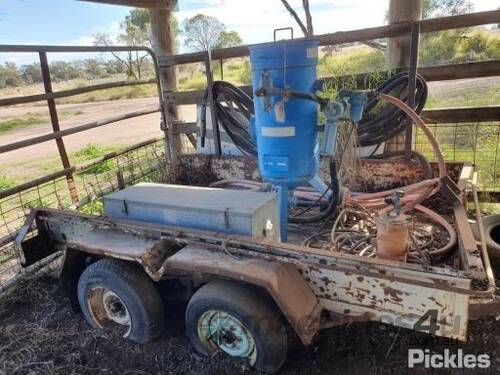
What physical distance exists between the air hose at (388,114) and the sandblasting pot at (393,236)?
134 centimetres

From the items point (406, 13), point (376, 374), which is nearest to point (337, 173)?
point (376, 374)

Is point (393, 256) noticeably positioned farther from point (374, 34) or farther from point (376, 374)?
point (374, 34)

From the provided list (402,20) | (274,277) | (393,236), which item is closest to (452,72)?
(402,20)

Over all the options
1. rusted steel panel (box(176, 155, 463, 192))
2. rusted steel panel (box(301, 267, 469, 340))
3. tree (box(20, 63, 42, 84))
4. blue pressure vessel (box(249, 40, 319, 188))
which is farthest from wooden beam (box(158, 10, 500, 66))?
tree (box(20, 63, 42, 84))

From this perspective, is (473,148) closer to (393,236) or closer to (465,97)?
(393,236)

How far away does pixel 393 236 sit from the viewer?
1883mm

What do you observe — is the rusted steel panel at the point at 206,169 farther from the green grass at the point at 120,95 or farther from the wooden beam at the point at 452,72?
the green grass at the point at 120,95

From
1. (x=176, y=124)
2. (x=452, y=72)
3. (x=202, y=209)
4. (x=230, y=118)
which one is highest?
(x=452, y=72)

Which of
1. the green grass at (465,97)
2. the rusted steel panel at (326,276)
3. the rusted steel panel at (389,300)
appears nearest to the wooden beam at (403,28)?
the rusted steel panel at (326,276)

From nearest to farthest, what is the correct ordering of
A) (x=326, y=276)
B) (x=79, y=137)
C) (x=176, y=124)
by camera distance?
1. (x=326, y=276)
2. (x=176, y=124)
3. (x=79, y=137)

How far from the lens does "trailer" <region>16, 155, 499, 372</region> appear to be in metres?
1.56

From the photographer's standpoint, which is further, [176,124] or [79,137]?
[79,137]

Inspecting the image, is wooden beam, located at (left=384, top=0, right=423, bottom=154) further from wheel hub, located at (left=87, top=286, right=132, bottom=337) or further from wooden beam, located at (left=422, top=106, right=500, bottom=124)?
wheel hub, located at (left=87, top=286, right=132, bottom=337)

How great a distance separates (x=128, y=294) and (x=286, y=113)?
1398 mm
